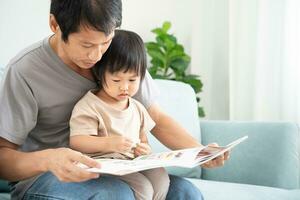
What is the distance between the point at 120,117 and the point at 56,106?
0.58 feet

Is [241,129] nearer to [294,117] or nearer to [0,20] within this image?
[294,117]

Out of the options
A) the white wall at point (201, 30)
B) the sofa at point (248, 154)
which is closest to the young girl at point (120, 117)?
the sofa at point (248, 154)

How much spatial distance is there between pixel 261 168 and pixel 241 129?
19 centimetres

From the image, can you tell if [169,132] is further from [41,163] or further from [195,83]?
[195,83]

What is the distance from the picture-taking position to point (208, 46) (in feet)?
9.21

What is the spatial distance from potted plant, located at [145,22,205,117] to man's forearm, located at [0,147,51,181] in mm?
1646

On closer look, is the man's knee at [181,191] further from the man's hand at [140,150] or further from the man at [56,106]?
the man's hand at [140,150]

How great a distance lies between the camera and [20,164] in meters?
1.10

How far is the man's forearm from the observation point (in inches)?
41.7

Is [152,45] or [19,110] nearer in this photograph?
[19,110]

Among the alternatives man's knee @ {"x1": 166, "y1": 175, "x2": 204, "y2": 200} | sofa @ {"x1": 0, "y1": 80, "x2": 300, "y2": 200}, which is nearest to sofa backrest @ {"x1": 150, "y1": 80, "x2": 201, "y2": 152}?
sofa @ {"x1": 0, "y1": 80, "x2": 300, "y2": 200}

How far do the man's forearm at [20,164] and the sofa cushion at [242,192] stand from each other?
0.66 meters

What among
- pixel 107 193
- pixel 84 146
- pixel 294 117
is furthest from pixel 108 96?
pixel 294 117

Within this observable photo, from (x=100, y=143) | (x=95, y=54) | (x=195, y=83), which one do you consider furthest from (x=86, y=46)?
(x=195, y=83)
